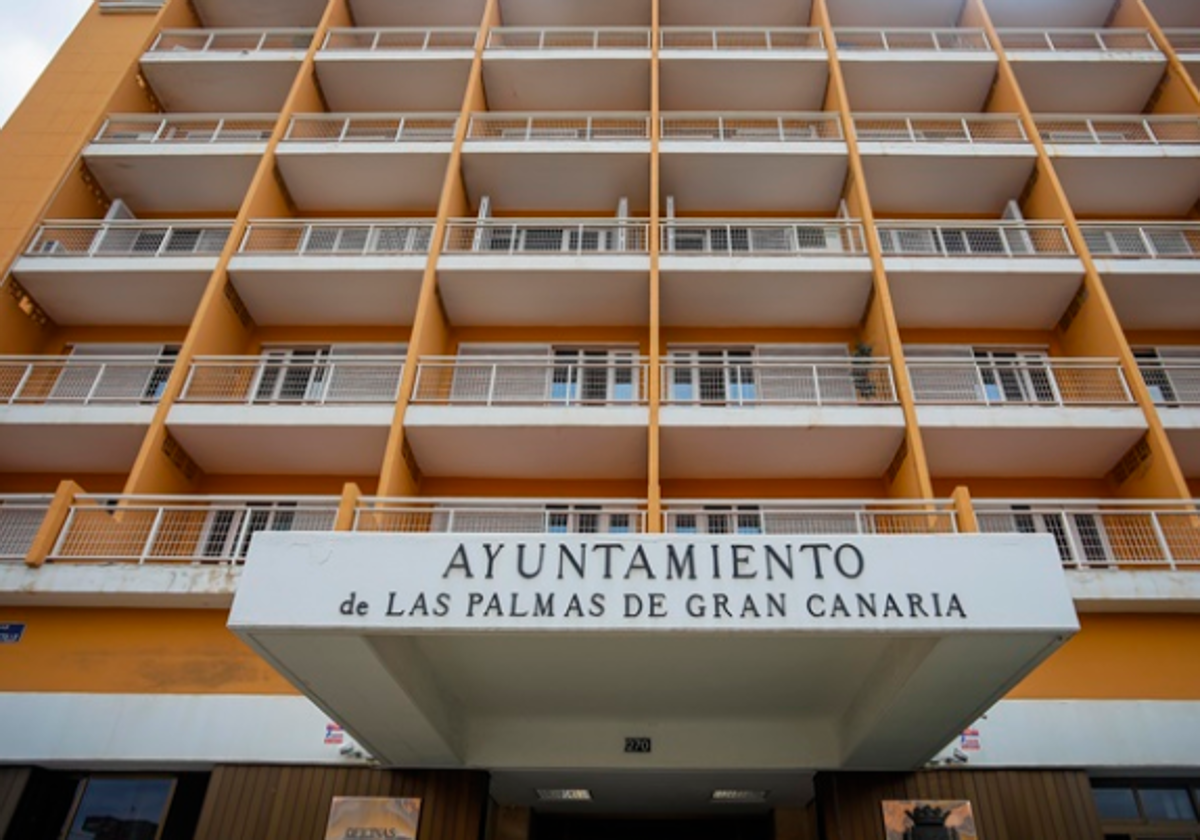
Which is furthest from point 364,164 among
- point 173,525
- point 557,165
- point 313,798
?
point 313,798

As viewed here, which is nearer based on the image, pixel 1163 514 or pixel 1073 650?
pixel 1073 650

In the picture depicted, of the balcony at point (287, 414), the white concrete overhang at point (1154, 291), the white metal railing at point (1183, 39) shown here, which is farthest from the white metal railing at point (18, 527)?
the white metal railing at point (1183, 39)

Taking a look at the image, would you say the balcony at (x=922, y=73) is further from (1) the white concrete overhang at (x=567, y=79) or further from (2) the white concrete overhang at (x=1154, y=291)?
(2) the white concrete overhang at (x=1154, y=291)

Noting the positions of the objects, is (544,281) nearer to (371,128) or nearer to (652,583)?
(371,128)

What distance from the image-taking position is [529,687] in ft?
33.3

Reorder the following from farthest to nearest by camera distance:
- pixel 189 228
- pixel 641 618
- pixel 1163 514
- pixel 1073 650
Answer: pixel 189 228
pixel 1163 514
pixel 1073 650
pixel 641 618

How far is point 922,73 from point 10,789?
24.1 m

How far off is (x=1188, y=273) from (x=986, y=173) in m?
4.91

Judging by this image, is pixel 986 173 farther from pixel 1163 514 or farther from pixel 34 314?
pixel 34 314

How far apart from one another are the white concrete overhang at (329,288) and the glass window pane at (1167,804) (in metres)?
15.9

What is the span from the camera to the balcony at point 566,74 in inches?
807

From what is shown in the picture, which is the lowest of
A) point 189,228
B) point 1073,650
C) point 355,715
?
point 355,715

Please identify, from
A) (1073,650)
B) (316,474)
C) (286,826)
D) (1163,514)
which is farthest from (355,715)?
(1163,514)

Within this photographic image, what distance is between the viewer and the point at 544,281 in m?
17.3
